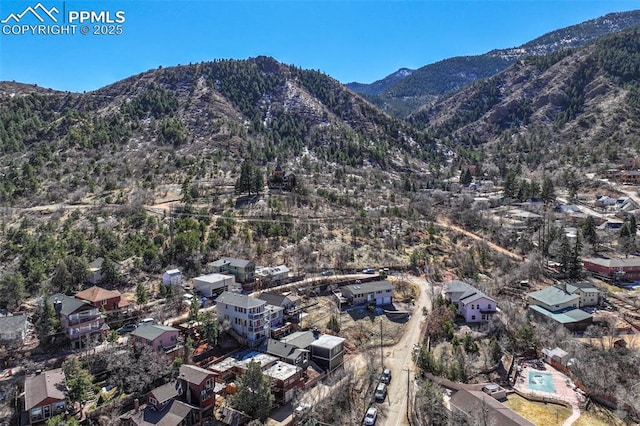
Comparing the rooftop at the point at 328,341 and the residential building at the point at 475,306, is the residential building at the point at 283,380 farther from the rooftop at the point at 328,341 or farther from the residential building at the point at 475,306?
the residential building at the point at 475,306

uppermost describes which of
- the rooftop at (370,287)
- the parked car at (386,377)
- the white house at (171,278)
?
the white house at (171,278)

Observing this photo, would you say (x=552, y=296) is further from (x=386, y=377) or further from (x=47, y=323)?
(x=47, y=323)

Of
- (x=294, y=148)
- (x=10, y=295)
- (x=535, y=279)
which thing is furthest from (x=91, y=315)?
(x=294, y=148)

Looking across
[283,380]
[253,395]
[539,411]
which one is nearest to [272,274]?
[283,380]

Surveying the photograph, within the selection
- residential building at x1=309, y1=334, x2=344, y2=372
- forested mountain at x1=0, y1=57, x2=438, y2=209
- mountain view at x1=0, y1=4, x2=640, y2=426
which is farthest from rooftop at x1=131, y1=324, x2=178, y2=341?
forested mountain at x1=0, y1=57, x2=438, y2=209

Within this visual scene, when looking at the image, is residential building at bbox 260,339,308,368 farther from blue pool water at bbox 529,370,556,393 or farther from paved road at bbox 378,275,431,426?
blue pool water at bbox 529,370,556,393

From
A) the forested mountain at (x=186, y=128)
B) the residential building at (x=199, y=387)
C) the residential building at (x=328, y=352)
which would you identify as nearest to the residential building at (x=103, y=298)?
the residential building at (x=199, y=387)
